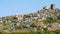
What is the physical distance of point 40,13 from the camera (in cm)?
12188

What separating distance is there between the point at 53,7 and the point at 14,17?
51.8 feet

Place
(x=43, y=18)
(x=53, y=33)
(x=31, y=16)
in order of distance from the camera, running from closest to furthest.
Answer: (x=53, y=33), (x=43, y=18), (x=31, y=16)

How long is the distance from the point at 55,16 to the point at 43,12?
11435mm

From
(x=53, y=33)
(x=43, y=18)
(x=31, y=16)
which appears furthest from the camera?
(x=31, y=16)

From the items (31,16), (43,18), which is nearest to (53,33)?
(43,18)

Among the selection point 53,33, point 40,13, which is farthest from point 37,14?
point 53,33

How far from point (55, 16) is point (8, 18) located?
18.8 meters

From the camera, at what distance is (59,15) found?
113 meters

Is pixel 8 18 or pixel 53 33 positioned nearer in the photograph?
pixel 53 33

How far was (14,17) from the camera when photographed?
116m

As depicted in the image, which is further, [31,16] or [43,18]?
[31,16]

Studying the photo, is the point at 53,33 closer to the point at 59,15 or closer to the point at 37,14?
the point at 59,15

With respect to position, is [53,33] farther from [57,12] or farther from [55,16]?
[57,12]

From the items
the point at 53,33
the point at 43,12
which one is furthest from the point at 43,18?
the point at 53,33
